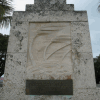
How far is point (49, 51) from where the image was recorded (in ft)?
13.8

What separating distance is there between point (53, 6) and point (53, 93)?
374cm

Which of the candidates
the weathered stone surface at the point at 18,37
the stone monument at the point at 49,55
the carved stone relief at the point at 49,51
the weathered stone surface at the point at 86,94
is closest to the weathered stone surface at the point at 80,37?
the stone monument at the point at 49,55

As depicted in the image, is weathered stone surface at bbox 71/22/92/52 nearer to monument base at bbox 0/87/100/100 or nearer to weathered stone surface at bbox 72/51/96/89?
weathered stone surface at bbox 72/51/96/89

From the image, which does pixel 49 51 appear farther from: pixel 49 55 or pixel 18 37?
pixel 18 37

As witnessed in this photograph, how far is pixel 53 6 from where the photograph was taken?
4.83 metres

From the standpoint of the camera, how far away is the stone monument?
376cm

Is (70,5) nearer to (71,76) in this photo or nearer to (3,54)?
(71,76)

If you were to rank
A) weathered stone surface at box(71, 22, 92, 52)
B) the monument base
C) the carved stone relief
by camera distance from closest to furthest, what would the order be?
the monument base
the carved stone relief
weathered stone surface at box(71, 22, 92, 52)

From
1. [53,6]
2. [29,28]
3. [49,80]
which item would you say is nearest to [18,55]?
[29,28]

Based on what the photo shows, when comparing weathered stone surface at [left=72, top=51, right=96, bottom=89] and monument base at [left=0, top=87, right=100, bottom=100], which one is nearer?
monument base at [left=0, top=87, right=100, bottom=100]

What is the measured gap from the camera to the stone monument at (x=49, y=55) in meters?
3.76

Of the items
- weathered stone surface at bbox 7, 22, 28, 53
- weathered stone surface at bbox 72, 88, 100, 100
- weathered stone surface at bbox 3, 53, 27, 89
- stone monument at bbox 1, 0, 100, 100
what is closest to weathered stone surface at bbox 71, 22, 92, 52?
stone monument at bbox 1, 0, 100, 100

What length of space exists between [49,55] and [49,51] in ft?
0.56

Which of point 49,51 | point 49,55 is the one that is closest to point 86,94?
point 49,55
